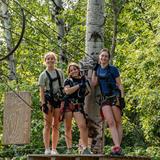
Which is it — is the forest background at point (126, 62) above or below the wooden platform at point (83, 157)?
above

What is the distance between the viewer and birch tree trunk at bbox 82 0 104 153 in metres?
7.22

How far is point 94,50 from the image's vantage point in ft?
24.2

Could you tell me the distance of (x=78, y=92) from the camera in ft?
23.0

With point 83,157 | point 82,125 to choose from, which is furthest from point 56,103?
point 83,157

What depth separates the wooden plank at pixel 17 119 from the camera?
6.38 meters

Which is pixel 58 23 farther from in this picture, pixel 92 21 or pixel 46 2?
pixel 92 21

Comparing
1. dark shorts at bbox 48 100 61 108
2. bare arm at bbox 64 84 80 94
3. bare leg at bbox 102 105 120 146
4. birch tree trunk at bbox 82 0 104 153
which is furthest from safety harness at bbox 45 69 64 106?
bare leg at bbox 102 105 120 146

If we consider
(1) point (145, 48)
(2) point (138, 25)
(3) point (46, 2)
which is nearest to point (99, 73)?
(1) point (145, 48)

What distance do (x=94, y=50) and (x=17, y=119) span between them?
1.54 meters

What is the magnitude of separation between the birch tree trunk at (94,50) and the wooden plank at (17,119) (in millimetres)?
1066

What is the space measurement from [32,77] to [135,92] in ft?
16.5

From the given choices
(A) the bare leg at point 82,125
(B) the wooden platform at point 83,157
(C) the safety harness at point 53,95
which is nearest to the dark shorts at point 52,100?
(C) the safety harness at point 53,95

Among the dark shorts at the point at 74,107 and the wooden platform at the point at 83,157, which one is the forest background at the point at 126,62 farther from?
the wooden platform at the point at 83,157

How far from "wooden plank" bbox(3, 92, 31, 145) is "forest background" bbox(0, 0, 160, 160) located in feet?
8.46
